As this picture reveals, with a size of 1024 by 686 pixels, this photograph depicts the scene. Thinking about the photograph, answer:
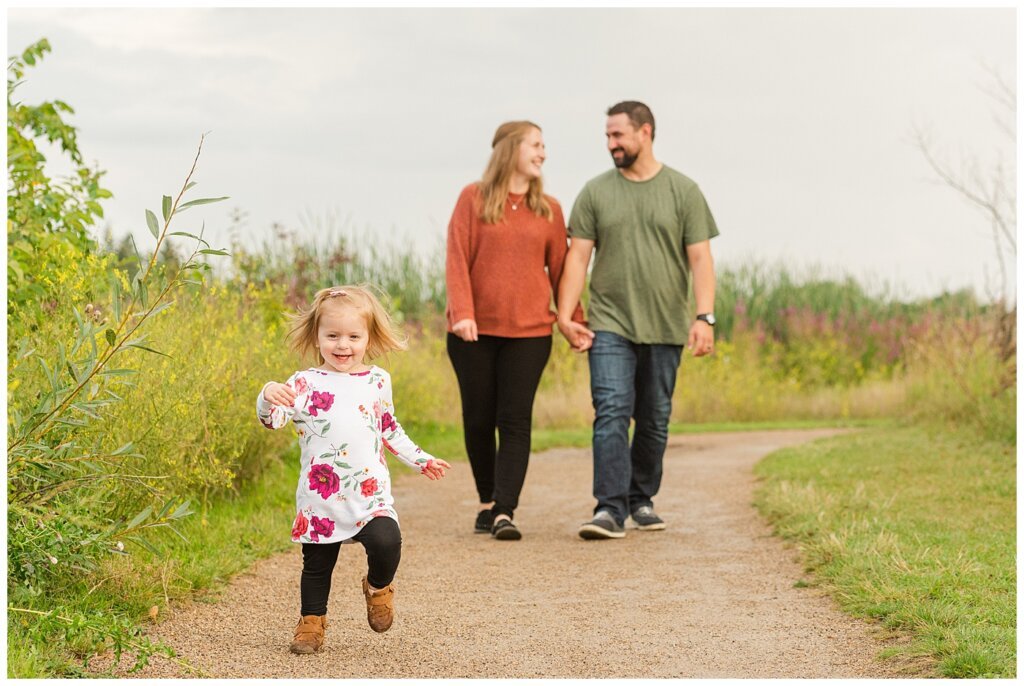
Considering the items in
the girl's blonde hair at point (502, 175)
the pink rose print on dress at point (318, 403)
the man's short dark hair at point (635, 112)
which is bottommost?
the pink rose print on dress at point (318, 403)

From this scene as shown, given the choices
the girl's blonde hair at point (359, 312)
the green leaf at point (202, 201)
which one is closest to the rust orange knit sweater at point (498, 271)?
the girl's blonde hair at point (359, 312)

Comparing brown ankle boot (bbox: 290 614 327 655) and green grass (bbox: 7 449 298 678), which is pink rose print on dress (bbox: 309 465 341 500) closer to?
brown ankle boot (bbox: 290 614 327 655)

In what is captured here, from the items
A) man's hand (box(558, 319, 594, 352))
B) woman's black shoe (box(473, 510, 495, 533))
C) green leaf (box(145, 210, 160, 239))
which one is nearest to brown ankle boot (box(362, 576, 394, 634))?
green leaf (box(145, 210, 160, 239))

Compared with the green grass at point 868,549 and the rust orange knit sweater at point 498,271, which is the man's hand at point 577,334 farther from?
the green grass at point 868,549

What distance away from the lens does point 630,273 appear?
7027mm

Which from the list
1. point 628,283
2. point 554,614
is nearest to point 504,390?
point 628,283

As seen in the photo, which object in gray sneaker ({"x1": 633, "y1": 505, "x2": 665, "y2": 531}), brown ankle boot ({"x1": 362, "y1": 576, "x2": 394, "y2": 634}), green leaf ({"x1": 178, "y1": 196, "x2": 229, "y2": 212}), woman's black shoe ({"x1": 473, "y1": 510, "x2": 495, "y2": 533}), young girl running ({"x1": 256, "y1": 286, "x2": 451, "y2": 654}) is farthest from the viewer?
gray sneaker ({"x1": 633, "y1": 505, "x2": 665, "y2": 531})

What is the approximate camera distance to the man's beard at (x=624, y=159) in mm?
7059

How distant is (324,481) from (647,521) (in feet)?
11.0

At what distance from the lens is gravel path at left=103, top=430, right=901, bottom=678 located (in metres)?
4.43

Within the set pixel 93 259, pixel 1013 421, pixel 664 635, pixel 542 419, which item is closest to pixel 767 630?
pixel 664 635

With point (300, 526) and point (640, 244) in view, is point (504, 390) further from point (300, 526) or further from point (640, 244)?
point (300, 526)

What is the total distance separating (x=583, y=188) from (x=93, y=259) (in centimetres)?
273

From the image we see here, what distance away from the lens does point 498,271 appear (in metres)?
6.89
